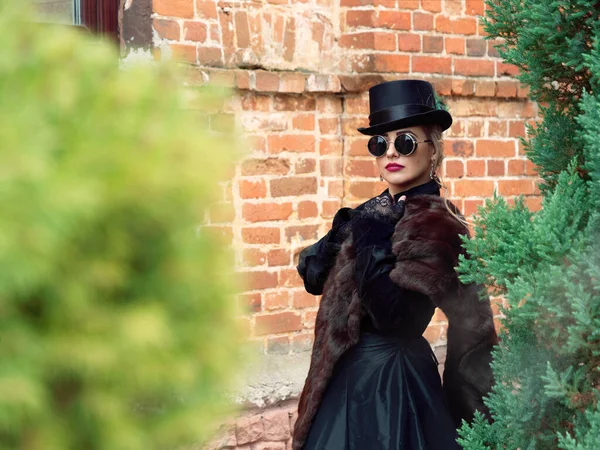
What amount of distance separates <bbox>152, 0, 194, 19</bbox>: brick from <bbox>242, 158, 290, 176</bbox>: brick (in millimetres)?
758

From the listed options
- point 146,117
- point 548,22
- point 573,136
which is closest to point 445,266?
point 573,136

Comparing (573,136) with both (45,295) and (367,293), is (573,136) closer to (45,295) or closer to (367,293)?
(367,293)

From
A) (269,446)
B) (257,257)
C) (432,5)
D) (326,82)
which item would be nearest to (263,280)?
(257,257)

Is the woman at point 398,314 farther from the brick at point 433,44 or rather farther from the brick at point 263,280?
the brick at point 433,44

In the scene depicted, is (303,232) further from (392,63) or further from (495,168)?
(495,168)

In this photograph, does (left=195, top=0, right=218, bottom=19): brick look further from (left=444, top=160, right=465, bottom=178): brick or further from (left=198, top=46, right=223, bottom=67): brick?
(left=444, top=160, right=465, bottom=178): brick

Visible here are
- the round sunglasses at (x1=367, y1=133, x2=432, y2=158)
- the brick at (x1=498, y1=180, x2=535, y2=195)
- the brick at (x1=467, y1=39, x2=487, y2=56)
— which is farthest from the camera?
the brick at (x1=498, y1=180, x2=535, y2=195)

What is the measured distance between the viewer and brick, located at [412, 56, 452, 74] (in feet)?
13.7

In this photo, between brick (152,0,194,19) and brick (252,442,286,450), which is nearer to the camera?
brick (152,0,194,19)

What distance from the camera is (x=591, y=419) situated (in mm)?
1579

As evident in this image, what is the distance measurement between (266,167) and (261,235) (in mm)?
343

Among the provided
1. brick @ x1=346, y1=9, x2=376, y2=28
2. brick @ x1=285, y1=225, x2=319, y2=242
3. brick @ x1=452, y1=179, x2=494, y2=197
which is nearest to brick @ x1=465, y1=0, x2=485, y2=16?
brick @ x1=346, y1=9, x2=376, y2=28

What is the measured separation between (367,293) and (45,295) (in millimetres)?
1996

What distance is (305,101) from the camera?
3980 millimetres
